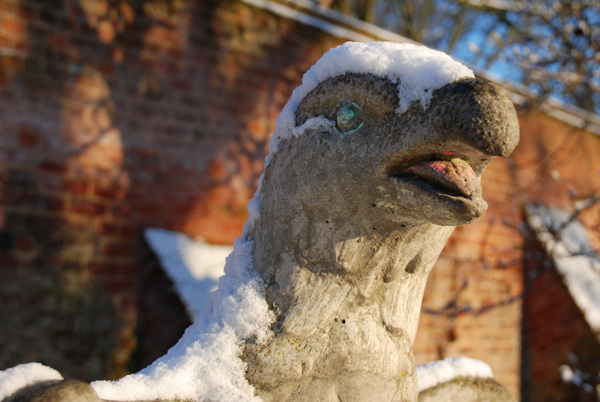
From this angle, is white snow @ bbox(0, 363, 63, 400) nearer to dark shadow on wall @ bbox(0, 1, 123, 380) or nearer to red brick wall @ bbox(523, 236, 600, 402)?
dark shadow on wall @ bbox(0, 1, 123, 380)

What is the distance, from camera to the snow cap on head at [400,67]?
83 centimetres

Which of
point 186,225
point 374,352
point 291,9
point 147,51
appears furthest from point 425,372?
point 291,9

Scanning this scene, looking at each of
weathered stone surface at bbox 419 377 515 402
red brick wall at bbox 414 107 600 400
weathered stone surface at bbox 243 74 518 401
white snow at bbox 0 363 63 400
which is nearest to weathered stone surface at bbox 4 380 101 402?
white snow at bbox 0 363 63 400

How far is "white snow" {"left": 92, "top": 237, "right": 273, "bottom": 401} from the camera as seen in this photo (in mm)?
904

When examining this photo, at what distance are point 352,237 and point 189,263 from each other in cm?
169

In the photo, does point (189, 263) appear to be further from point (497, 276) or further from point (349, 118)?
point (497, 276)

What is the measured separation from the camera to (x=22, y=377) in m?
0.79

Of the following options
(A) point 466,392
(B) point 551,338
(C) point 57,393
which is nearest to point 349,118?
(C) point 57,393

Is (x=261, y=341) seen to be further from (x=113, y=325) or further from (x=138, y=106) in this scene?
(x=138, y=106)

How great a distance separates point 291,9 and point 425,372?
252cm

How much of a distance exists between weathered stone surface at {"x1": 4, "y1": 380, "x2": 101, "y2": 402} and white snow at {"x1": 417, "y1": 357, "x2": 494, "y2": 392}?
81 cm

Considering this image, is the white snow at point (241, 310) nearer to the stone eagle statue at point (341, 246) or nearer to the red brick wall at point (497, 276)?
the stone eagle statue at point (341, 246)

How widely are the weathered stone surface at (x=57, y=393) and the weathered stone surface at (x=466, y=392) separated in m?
0.80

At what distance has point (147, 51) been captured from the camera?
8.73 feet
